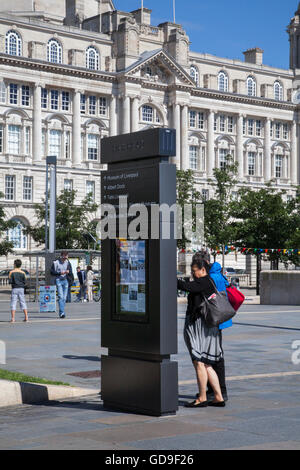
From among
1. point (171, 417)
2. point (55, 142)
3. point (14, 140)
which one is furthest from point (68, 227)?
point (171, 417)

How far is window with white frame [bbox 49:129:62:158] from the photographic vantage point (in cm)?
7450

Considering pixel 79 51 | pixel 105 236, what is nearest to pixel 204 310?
pixel 105 236

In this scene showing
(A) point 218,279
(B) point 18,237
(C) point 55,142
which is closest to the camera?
(A) point 218,279

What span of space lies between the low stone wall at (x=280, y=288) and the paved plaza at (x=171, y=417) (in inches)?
489

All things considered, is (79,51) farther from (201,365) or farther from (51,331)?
(201,365)

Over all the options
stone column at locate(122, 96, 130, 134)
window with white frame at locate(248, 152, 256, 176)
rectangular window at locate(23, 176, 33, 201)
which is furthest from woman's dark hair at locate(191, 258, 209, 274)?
window with white frame at locate(248, 152, 256, 176)

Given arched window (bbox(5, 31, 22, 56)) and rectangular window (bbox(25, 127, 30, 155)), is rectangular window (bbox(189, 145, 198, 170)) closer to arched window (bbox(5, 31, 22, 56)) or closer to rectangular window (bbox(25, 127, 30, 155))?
rectangular window (bbox(25, 127, 30, 155))

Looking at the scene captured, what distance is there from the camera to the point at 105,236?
9430mm

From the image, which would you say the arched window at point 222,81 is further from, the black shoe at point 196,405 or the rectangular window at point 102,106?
the black shoe at point 196,405

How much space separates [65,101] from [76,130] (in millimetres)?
2864

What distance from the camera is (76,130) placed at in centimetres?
7512

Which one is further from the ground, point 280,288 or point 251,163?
point 251,163

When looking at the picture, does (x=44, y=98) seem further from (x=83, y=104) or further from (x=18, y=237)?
(x=18, y=237)

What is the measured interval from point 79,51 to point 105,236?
222 feet
